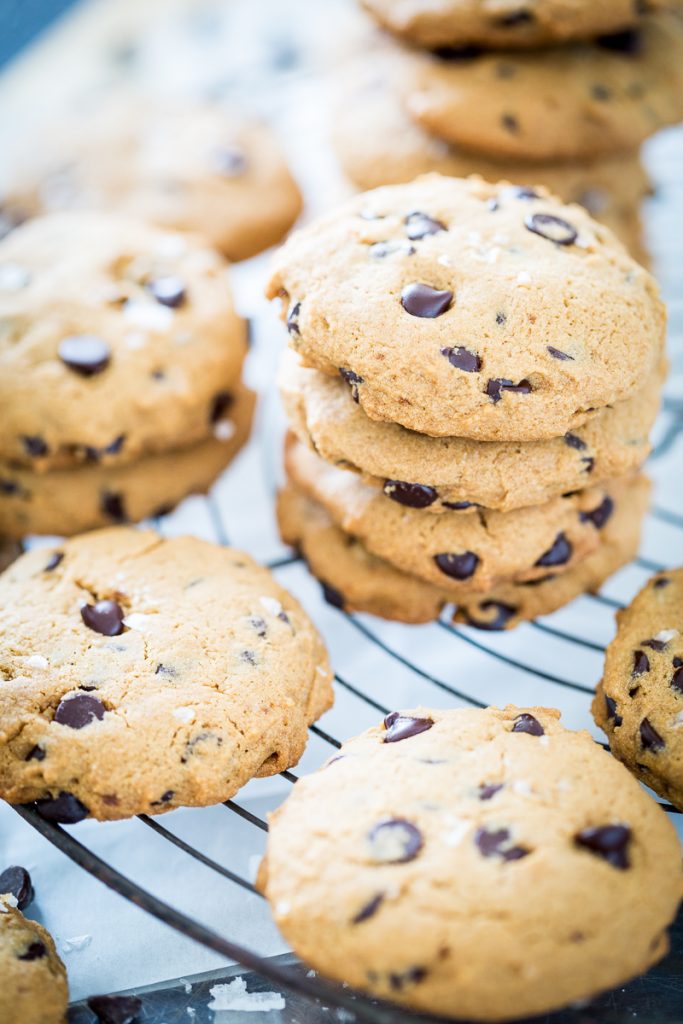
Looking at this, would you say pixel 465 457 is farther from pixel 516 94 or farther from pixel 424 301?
pixel 516 94

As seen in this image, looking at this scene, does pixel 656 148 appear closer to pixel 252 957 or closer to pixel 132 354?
pixel 132 354

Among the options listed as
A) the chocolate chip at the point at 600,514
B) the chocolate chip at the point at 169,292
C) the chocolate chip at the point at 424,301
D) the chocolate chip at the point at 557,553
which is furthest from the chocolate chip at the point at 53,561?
the chocolate chip at the point at 600,514

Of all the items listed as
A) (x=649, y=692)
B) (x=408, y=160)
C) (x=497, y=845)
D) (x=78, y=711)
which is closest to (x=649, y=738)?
(x=649, y=692)

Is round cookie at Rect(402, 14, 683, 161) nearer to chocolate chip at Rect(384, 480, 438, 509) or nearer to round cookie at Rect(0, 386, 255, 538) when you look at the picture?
round cookie at Rect(0, 386, 255, 538)

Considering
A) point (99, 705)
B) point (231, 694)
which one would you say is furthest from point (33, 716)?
point (231, 694)

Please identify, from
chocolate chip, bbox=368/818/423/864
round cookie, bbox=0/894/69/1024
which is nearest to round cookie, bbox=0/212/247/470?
round cookie, bbox=0/894/69/1024

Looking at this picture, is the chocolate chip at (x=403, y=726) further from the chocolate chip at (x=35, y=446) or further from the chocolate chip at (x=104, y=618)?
the chocolate chip at (x=35, y=446)
